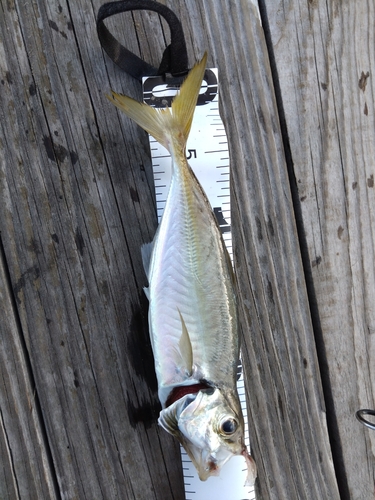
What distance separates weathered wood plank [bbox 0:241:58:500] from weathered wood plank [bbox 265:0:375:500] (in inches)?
34.6

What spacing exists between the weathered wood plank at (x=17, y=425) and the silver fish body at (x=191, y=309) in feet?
1.28

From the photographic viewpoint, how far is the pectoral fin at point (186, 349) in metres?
1.11

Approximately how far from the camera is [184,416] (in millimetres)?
1088

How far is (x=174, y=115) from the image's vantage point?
121 centimetres

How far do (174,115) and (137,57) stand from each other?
A: 230mm

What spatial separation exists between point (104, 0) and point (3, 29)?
1.01 ft

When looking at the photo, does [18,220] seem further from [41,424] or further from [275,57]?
[275,57]

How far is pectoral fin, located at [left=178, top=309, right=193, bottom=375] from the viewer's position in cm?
111

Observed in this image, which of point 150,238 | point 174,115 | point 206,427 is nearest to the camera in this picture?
point 206,427

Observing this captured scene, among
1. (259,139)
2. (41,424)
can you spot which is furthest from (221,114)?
(41,424)

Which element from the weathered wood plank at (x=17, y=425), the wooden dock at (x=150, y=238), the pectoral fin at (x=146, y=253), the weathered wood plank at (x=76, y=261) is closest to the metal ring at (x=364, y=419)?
the wooden dock at (x=150, y=238)

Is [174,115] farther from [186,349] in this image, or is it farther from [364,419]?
[364,419]

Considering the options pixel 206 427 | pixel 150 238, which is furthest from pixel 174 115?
pixel 206 427

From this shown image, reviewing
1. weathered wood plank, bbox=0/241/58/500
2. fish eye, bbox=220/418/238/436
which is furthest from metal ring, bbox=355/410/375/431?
weathered wood plank, bbox=0/241/58/500
